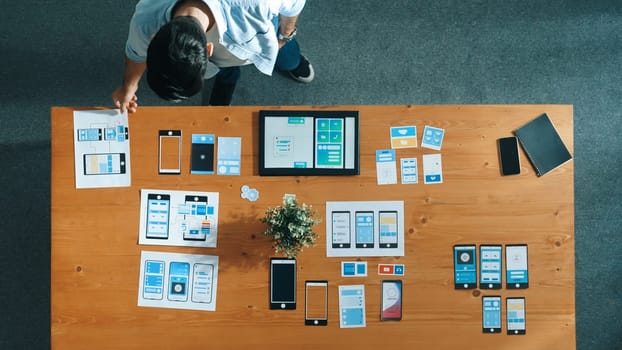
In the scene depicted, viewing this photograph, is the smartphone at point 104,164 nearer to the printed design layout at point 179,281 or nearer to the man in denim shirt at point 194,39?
the man in denim shirt at point 194,39

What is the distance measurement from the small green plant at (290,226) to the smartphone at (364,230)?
0.15 m

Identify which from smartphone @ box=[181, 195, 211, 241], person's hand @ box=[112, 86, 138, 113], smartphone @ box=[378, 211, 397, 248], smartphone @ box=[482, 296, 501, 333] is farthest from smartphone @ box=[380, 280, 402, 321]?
person's hand @ box=[112, 86, 138, 113]

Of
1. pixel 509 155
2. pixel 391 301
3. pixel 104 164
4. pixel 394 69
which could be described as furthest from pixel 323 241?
pixel 394 69

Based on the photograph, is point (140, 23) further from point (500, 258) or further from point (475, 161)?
point (500, 258)

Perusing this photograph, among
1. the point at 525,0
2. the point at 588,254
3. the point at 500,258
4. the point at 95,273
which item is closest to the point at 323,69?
the point at 525,0

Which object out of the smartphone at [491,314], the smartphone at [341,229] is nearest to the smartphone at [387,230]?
the smartphone at [341,229]

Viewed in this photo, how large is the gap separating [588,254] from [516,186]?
3.09 ft

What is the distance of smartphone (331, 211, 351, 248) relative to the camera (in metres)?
1.82

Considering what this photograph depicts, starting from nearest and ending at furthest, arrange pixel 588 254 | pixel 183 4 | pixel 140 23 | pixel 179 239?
1. pixel 183 4
2. pixel 140 23
3. pixel 179 239
4. pixel 588 254

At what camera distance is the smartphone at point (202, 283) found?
1.81m

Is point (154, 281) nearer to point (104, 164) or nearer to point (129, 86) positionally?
point (104, 164)

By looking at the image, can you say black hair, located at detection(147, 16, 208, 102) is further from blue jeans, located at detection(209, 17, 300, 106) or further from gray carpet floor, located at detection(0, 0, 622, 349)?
gray carpet floor, located at detection(0, 0, 622, 349)

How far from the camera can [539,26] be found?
2.50m

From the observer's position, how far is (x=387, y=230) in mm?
1828
